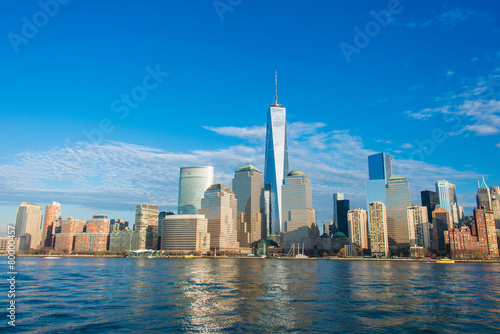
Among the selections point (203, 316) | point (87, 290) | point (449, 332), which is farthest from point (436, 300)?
point (87, 290)

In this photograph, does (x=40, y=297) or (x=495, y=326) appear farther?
(x=40, y=297)

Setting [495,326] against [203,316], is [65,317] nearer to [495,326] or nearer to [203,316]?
[203,316]

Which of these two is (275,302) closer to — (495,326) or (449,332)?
(449,332)

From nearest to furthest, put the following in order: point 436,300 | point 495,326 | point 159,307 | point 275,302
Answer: point 495,326
point 159,307
point 275,302
point 436,300

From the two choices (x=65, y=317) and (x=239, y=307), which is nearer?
(x=65, y=317)

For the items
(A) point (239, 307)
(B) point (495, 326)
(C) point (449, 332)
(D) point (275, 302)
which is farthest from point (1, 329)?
(B) point (495, 326)

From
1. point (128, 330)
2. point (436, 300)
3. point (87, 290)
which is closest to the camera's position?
point (128, 330)

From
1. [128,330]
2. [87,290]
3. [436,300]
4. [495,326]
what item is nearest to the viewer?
[128,330]

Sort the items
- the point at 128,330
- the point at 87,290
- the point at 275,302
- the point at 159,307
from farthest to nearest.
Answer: the point at 87,290 → the point at 275,302 → the point at 159,307 → the point at 128,330

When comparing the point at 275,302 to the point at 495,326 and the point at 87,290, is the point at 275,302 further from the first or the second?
the point at 87,290
